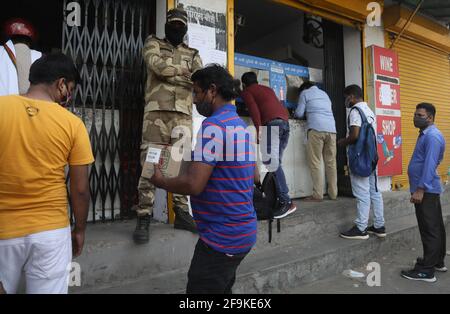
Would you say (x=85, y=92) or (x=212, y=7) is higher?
(x=212, y=7)

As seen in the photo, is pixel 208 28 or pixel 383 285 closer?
pixel 383 285

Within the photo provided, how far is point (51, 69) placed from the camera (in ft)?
5.72

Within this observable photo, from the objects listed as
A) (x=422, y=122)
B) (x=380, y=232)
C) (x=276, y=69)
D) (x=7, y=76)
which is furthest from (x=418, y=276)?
(x=7, y=76)

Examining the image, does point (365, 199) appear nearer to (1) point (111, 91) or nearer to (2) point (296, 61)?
(2) point (296, 61)

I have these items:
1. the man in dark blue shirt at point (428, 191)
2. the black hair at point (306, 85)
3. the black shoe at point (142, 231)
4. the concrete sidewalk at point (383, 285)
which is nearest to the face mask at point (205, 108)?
the black shoe at point (142, 231)

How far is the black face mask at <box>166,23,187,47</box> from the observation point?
3.31 m

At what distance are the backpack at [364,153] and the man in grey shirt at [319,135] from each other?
730mm

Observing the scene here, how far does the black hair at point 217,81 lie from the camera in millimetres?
1984

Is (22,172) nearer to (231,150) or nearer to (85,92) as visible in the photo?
(231,150)

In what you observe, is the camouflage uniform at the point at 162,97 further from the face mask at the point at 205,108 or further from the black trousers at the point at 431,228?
the black trousers at the point at 431,228

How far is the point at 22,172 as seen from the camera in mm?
1605

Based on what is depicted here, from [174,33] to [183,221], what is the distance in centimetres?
177
